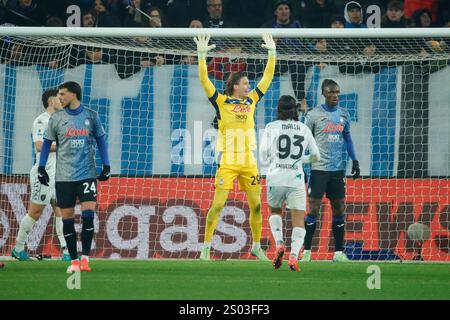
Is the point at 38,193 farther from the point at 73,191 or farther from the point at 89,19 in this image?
the point at 89,19

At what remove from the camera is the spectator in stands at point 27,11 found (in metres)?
16.8

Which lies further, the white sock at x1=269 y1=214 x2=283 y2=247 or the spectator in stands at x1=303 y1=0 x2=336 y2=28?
the spectator in stands at x1=303 y1=0 x2=336 y2=28

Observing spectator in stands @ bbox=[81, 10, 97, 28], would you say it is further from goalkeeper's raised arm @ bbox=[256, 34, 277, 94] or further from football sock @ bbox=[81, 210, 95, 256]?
football sock @ bbox=[81, 210, 95, 256]

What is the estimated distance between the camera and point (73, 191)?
432 inches

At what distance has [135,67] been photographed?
1555cm

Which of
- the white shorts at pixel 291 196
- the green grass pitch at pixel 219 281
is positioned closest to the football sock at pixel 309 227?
the green grass pitch at pixel 219 281

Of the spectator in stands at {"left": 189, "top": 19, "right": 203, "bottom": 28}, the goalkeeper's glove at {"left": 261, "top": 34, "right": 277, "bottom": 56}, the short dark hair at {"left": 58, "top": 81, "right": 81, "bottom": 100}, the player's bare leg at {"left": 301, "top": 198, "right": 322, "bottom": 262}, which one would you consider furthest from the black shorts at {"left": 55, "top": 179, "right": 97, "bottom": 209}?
the spectator in stands at {"left": 189, "top": 19, "right": 203, "bottom": 28}

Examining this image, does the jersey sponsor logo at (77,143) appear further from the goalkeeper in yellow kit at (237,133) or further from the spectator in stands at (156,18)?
the spectator in stands at (156,18)

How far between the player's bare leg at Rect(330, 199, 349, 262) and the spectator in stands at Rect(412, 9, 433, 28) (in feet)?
14.1

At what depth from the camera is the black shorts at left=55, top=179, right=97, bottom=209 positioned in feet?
35.9

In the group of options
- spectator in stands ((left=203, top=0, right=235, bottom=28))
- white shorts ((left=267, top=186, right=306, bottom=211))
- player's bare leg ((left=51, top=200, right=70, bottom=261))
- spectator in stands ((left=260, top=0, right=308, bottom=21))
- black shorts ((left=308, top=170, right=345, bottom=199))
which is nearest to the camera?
white shorts ((left=267, top=186, right=306, bottom=211))

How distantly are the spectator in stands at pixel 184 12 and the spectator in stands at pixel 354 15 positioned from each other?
2314 mm

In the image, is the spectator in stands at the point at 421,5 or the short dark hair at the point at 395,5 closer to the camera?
the short dark hair at the point at 395,5

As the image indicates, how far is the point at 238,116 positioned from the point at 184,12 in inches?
196
